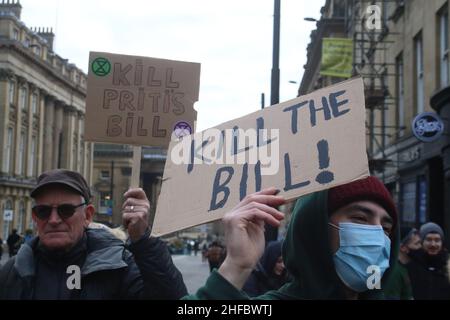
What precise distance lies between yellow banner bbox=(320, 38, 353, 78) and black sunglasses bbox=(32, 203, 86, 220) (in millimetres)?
21704

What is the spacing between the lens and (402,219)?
21.8 meters

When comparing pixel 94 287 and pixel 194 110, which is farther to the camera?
pixel 194 110

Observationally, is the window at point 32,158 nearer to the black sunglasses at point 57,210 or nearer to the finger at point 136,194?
the black sunglasses at point 57,210

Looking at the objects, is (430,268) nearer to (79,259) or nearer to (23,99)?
(79,259)

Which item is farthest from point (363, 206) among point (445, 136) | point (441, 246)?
point (445, 136)

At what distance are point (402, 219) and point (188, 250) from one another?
188ft

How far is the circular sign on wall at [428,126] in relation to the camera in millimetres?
16281

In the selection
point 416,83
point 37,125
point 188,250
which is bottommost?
point 188,250

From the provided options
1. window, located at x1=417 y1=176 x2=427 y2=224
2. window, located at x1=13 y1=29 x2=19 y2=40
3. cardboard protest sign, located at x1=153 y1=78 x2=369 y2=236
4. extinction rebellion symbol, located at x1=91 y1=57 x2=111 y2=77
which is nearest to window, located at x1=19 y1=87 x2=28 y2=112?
window, located at x1=13 y1=29 x2=19 y2=40

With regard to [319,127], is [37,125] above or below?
above

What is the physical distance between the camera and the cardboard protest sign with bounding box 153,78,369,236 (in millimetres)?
2492

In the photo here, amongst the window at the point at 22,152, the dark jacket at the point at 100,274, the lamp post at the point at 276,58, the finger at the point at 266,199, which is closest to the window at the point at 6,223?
the window at the point at 22,152

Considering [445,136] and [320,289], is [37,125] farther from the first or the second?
[320,289]

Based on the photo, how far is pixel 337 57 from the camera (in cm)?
2511
